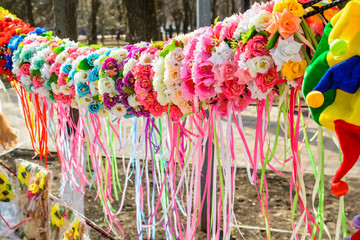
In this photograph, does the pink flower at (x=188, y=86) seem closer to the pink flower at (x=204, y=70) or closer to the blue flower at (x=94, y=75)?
the pink flower at (x=204, y=70)

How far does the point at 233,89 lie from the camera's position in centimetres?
112

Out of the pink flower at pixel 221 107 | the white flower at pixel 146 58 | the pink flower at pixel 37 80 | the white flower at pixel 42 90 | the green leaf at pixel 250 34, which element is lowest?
the pink flower at pixel 221 107

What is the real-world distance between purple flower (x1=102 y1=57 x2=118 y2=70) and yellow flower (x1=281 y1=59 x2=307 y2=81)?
682 millimetres

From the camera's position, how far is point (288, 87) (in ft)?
3.56

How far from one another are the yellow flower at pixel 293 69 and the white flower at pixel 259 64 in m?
0.04

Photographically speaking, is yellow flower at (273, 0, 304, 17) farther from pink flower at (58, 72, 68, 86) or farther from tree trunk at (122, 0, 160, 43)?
tree trunk at (122, 0, 160, 43)

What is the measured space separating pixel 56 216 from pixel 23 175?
15.5 inches

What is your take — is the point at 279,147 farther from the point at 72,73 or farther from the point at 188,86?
the point at 188,86

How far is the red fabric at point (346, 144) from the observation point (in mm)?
821

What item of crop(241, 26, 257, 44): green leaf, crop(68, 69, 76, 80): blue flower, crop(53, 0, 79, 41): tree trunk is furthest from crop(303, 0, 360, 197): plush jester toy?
crop(53, 0, 79, 41): tree trunk

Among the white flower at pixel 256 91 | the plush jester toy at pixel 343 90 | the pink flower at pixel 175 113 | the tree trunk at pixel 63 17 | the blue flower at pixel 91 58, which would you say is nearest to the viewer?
the plush jester toy at pixel 343 90

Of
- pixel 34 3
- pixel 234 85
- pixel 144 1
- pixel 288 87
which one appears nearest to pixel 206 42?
pixel 234 85

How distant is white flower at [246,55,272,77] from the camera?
1.00 meters

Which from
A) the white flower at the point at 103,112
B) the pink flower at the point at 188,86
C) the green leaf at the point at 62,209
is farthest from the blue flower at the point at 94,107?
the green leaf at the point at 62,209
